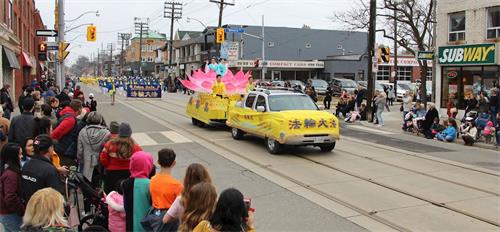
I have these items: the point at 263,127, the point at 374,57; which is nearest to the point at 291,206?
the point at 263,127

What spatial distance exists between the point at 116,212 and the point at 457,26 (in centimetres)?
2312

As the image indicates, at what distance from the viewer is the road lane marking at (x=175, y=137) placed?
50.8ft

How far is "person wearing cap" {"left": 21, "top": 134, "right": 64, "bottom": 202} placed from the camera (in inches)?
197

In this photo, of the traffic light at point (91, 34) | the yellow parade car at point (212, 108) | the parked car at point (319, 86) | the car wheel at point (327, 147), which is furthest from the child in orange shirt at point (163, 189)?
the parked car at point (319, 86)

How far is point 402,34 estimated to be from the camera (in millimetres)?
41188

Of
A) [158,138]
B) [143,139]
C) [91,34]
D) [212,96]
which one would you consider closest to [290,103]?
[158,138]

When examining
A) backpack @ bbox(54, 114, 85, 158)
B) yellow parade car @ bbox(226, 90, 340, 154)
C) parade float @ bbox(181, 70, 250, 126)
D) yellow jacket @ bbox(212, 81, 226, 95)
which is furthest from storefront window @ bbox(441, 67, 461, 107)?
backpack @ bbox(54, 114, 85, 158)

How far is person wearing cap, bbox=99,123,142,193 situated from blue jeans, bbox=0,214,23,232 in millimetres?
1253

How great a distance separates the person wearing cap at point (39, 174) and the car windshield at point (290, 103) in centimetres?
855

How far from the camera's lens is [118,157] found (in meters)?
6.10

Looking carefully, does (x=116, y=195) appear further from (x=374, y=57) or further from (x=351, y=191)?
(x=374, y=57)

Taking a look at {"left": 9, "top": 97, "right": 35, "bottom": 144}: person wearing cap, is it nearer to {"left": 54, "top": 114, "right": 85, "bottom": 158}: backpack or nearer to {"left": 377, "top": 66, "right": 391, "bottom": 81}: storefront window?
{"left": 54, "top": 114, "right": 85, "bottom": 158}: backpack

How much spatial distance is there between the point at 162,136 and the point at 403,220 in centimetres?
1081

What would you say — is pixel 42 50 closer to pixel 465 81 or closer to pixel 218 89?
pixel 218 89
